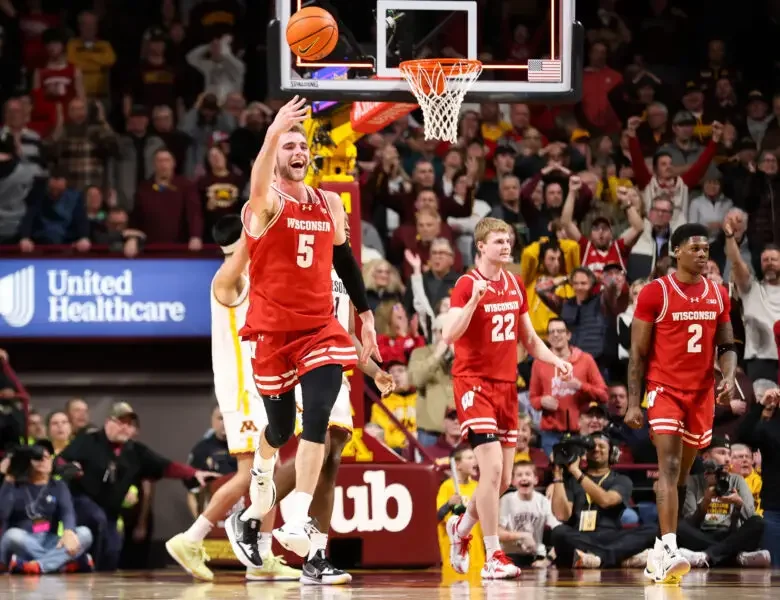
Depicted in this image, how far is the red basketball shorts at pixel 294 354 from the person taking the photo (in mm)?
8180

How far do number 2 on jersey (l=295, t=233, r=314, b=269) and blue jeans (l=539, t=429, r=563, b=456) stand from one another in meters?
5.86

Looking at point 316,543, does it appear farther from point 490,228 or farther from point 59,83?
point 59,83

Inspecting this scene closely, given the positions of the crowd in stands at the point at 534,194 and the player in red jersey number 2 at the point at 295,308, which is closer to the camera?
the player in red jersey number 2 at the point at 295,308

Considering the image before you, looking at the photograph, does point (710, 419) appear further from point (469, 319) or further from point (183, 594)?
point (183, 594)

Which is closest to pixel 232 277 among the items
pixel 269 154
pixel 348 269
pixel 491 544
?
pixel 348 269

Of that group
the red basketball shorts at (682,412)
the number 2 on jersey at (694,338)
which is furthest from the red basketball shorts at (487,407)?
the number 2 on jersey at (694,338)

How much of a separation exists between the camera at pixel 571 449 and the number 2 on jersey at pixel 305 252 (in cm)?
483

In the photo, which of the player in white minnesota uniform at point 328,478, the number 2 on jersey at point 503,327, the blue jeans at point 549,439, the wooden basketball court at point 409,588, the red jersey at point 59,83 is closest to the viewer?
the wooden basketball court at point 409,588

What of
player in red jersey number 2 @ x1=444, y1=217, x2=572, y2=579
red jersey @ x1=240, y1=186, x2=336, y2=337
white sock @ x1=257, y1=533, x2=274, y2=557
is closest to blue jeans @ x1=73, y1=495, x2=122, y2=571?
white sock @ x1=257, y1=533, x2=274, y2=557

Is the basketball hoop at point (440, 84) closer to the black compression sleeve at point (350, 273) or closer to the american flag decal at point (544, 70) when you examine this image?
the american flag decal at point (544, 70)

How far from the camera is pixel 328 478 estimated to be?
9.47 metres

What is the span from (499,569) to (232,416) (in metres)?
2.08

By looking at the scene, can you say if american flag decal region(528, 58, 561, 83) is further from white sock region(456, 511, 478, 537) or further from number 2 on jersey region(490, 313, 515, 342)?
white sock region(456, 511, 478, 537)

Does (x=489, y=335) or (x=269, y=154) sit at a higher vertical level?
(x=269, y=154)
